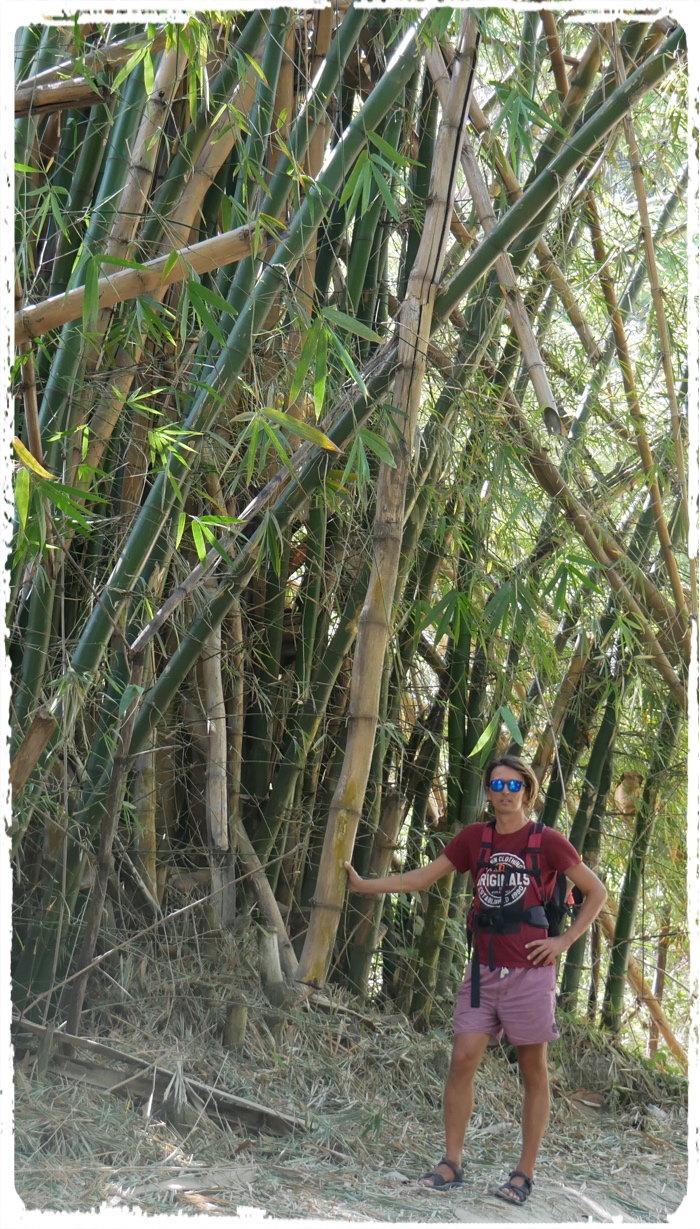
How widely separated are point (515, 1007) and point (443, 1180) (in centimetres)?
39

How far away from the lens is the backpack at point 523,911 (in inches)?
94.9

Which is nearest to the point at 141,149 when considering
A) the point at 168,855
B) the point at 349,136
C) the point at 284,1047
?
the point at 349,136

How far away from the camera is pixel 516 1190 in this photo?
2324 millimetres

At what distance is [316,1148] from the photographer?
2.37m

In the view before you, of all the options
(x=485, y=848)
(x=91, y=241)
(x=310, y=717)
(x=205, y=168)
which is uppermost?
(x=205, y=168)

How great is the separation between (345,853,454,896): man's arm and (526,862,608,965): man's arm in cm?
28

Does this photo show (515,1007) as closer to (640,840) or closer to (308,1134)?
(308,1134)

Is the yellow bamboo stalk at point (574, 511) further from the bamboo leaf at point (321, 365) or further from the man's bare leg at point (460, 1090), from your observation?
the man's bare leg at point (460, 1090)

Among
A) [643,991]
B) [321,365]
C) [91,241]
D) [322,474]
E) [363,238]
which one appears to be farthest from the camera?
[643,991]

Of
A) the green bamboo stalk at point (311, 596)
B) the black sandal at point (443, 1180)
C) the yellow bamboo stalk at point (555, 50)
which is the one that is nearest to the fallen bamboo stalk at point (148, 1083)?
the black sandal at point (443, 1180)

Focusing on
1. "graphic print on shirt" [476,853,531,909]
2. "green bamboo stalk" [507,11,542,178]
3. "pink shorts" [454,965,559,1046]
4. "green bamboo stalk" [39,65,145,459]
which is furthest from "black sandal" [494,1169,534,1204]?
"green bamboo stalk" [507,11,542,178]

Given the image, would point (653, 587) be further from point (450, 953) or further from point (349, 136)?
point (349, 136)

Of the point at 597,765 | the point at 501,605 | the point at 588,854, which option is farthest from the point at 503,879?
the point at 588,854

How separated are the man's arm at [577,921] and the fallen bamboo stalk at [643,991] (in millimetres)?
1448
